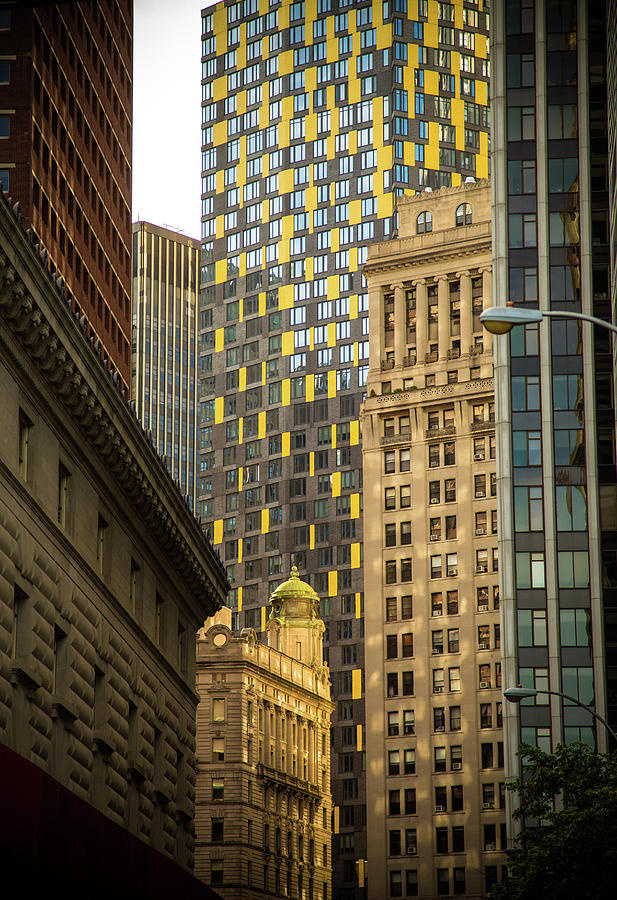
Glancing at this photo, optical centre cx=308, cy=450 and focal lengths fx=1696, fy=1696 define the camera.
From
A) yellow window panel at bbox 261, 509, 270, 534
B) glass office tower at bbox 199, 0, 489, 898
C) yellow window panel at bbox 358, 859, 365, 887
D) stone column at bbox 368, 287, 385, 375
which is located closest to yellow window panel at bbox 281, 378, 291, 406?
glass office tower at bbox 199, 0, 489, 898

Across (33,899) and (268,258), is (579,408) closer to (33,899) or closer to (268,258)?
(33,899)

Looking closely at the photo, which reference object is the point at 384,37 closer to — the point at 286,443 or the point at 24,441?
the point at 286,443

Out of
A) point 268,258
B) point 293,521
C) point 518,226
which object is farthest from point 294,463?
point 518,226

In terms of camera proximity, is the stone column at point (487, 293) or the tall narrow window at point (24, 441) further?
the stone column at point (487, 293)

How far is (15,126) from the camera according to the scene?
68.4 metres

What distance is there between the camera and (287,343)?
194 metres

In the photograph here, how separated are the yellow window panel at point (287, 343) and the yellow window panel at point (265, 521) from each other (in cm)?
1862

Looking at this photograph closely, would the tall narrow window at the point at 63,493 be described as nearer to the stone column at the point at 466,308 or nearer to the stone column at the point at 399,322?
the stone column at the point at 466,308

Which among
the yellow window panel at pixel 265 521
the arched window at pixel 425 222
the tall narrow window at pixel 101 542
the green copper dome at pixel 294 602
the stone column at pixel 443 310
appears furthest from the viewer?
the yellow window panel at pixel 265 521

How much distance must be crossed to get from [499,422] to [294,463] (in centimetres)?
8881

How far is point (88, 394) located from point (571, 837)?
18016mm

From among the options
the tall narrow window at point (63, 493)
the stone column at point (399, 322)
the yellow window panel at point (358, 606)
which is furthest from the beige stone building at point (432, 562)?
the tall narrow window at point (63, 493)

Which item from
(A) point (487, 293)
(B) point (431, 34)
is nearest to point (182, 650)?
(A) point (487, 293)

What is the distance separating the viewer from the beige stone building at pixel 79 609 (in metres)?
34.9
